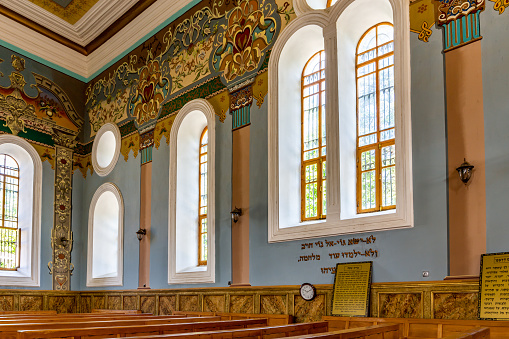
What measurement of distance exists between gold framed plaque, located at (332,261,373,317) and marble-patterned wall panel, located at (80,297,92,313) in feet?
24.5

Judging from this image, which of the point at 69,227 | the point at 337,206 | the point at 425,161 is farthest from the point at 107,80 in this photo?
the point at 425,161

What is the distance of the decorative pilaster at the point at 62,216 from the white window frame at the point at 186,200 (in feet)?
13.1


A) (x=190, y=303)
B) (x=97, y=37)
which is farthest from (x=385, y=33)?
(x=97, y=37)

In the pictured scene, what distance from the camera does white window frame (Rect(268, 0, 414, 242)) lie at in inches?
Answer: 267

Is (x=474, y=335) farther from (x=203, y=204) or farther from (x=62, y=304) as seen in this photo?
(x=62, y=304)

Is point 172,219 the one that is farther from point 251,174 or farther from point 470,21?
point 470,21

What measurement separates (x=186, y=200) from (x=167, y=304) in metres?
2.07

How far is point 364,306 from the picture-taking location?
6.79 m

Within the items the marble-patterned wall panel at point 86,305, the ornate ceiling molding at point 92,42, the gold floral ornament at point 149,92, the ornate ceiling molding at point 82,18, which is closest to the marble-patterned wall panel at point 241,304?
the gold floral ornament at point 149,92

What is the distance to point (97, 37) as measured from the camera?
44.5 feet

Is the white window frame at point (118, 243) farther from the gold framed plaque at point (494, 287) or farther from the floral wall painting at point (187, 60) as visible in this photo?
the gold framed plaque at point (494, 287)

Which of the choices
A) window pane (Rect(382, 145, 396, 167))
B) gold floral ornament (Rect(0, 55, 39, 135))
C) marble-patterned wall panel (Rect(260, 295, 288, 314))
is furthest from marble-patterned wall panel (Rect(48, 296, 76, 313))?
window pane (Rect(382, 145, 396, 167))

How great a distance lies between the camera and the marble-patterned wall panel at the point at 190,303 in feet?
31.1

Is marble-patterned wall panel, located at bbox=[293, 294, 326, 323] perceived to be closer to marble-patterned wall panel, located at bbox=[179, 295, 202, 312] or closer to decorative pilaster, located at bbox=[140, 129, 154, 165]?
marble-patterned wall panel, located at bbox=[179, 295, 202, 312]
